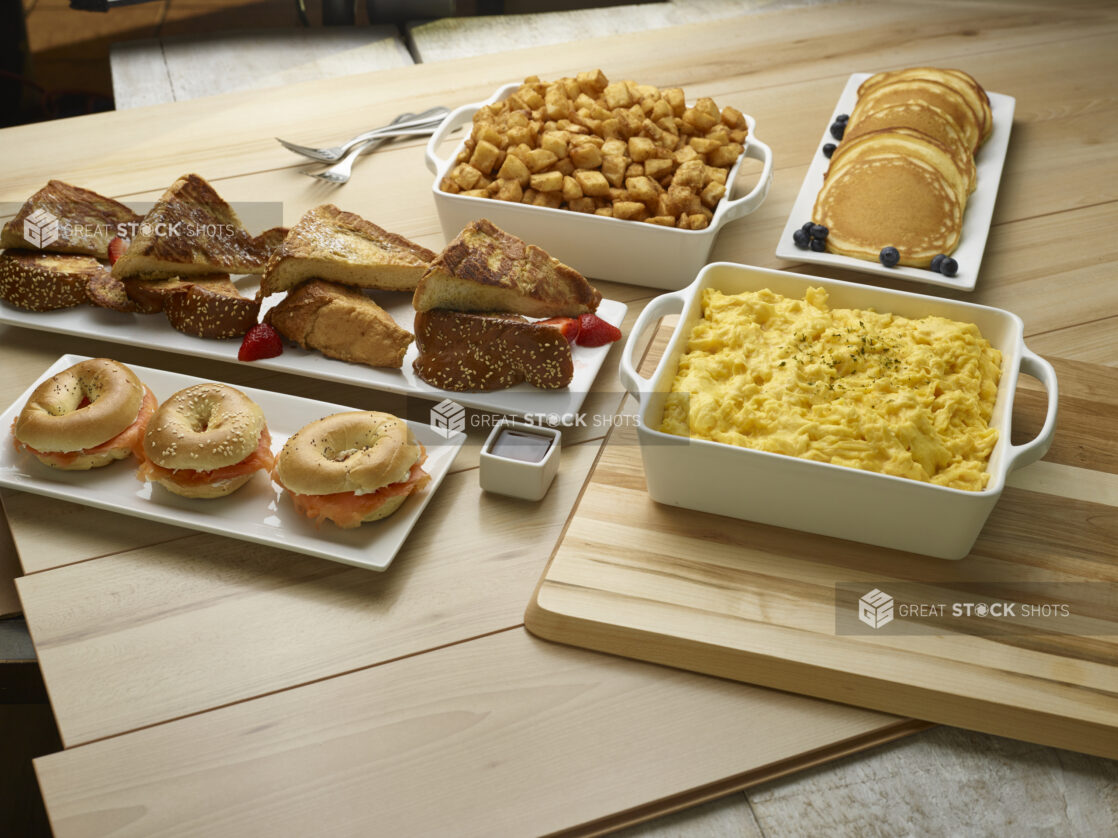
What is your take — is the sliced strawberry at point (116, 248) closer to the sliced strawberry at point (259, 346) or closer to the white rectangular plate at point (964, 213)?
the sliced strawberry at point (259, 346)

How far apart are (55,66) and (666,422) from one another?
366cm

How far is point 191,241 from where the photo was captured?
6.97 ft

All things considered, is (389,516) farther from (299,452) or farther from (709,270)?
(709,270)

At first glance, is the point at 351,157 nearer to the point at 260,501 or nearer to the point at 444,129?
the point at 444,129

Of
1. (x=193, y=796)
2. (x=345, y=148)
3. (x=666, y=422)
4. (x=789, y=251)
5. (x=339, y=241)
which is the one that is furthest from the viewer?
(x=345, y=148)

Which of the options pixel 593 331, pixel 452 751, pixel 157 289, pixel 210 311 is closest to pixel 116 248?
pixel 157 289

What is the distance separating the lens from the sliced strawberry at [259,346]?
1991 mm

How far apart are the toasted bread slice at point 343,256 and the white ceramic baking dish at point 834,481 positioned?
0.62 meters

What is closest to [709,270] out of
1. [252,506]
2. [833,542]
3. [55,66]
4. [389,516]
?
[833,542]

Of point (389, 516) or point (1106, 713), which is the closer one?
point (1106, 713)

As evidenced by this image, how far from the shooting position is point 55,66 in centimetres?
411

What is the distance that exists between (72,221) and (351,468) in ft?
3.70

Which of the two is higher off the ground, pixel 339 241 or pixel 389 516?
pixel 339 241

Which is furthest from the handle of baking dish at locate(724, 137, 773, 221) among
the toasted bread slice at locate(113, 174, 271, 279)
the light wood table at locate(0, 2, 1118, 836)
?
the toasted bread slice at locate(113, 174, 271, 279)
